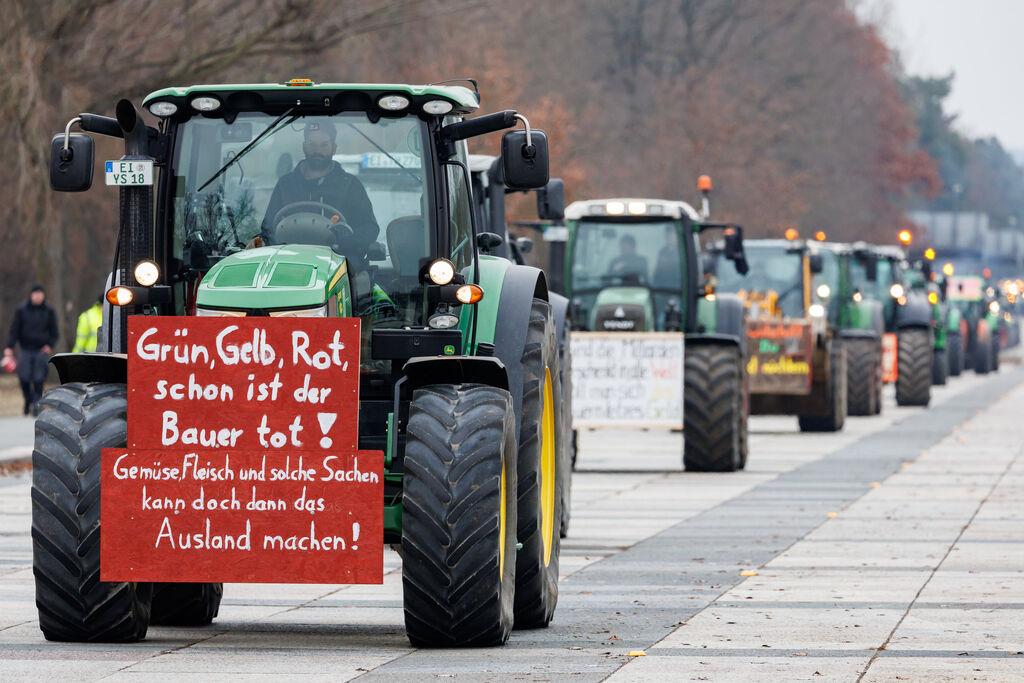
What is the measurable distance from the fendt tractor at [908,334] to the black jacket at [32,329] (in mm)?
13887

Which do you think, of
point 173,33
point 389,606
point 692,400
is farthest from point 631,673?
point 173,33

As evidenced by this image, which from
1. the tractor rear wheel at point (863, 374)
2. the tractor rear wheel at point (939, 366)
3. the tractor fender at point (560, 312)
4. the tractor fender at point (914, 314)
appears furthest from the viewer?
the tractor rear wheel at point (939, 366)

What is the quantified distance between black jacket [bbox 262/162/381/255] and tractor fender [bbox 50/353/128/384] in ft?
3.09

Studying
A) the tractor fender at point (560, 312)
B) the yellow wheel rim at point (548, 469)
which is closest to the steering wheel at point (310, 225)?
the yellow wheel rim at point (548, 469)

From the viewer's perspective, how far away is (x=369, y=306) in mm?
11008

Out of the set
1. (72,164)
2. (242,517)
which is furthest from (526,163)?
(242,517)

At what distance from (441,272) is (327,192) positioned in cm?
63

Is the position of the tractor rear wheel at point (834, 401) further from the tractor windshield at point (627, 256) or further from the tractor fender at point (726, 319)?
the tractor windshield at point (627, 256)

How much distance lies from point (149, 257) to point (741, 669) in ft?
10.9

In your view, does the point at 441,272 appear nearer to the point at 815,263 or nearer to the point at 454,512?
the point at 454,512

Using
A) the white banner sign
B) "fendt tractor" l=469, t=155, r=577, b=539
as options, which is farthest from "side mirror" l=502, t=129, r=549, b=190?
the white banner sign

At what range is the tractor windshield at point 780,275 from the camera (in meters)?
34.0

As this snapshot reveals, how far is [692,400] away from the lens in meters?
23.9

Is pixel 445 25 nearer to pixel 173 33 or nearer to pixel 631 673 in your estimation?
pixel 173 33
